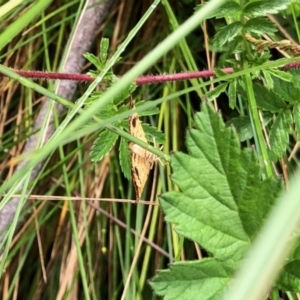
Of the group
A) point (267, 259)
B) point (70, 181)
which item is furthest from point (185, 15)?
point (267, 259)

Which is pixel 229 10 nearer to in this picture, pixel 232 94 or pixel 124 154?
pixel 232 94

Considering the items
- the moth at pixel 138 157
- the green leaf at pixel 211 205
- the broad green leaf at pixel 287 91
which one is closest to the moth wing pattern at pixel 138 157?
the moth at pixel 138 157

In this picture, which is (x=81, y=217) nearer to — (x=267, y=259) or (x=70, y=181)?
(x=70, y=181)

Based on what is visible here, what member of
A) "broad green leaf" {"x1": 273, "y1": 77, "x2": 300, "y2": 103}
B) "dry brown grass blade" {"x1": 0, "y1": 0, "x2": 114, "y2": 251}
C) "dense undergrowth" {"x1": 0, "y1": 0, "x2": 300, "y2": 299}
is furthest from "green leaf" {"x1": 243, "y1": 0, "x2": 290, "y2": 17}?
"dry brown grass blade" {"x1": 0, "y1": 0, "x2": 114, "y2": 251}

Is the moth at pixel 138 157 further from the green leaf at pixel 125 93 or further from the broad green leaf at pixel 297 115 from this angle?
the broad green leaf at pixel 297 115

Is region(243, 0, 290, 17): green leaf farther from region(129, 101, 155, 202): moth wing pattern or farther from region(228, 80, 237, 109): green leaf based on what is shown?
region(129, 101, 155, 202): moth wing pattern

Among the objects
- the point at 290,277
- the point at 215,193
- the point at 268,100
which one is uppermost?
the point at 268,100

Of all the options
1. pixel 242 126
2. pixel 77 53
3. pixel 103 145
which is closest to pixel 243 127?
pixel 242 126
